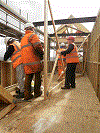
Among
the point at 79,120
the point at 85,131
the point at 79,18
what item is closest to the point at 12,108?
the point at 79,120

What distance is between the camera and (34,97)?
10.7 ft

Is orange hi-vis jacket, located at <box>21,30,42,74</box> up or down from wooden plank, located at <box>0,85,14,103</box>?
up

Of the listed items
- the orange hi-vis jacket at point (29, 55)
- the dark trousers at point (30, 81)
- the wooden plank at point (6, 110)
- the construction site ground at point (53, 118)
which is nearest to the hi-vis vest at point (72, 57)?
the dark trousers at point (30, 81)

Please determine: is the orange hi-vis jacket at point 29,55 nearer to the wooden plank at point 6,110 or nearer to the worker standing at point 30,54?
the worker standing at point 30,54

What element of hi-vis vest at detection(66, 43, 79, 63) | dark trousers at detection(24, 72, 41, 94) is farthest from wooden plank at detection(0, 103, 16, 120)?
hi-vis vest at detection(66, 43, 79, 63)

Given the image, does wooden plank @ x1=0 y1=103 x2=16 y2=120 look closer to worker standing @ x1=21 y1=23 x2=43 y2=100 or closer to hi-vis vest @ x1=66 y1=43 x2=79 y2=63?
worker standing @ x1=21 y1=23 x2=43 y2=100

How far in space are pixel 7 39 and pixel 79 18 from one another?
297cm

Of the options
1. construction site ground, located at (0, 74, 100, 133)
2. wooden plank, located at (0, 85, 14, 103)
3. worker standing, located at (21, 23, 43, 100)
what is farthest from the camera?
worker standing, located at (21, 23, 43, 100)

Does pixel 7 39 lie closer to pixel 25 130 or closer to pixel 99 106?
pixel 25 130

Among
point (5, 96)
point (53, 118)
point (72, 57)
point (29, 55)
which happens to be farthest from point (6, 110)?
point (72, 57)

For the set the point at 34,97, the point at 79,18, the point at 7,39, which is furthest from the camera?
the point at 79,18

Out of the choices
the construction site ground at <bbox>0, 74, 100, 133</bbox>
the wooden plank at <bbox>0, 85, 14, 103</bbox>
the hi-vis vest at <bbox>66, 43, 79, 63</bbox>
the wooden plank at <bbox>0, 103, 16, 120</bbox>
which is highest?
the hi-vis vest at <bbox>66, 43, 79, 63</bbox>

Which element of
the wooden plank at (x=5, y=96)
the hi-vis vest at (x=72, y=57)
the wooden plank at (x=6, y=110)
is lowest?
the wooden plank at (x=6, y=110)

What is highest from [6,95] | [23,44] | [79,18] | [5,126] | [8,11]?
[79,18]
